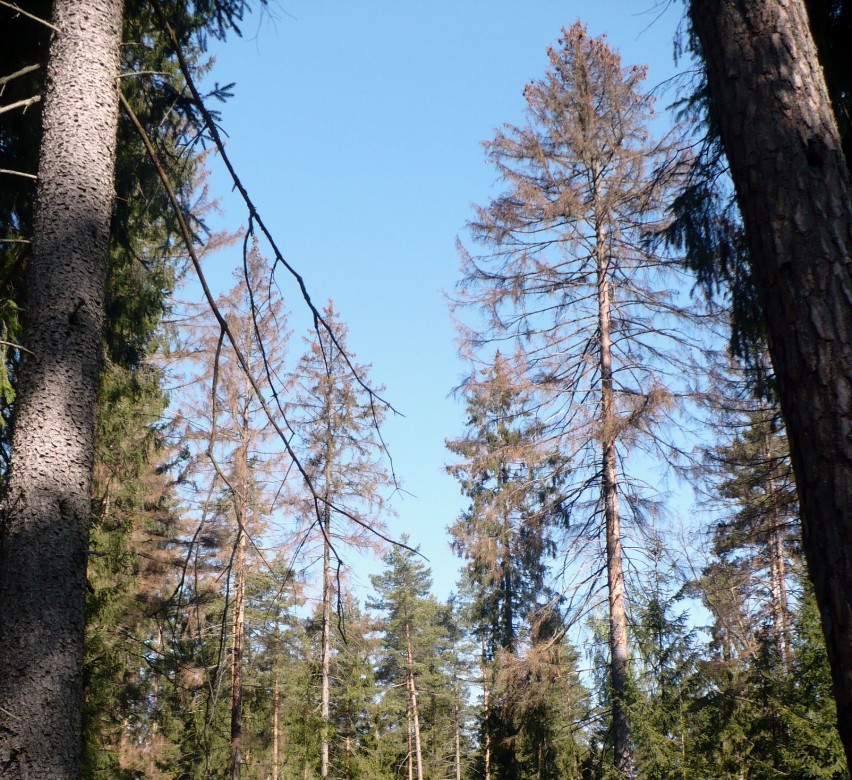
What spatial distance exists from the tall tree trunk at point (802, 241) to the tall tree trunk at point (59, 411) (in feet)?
7.75

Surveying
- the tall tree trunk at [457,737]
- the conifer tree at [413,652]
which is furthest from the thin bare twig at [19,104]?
the tall tree trunk at [457,737]

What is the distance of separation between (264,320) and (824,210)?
50.4ft

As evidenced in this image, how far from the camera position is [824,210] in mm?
2570

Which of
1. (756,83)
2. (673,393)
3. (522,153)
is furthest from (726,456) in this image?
(756,83)

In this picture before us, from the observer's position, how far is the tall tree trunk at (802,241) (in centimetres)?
227

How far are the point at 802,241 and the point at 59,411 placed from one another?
258cm

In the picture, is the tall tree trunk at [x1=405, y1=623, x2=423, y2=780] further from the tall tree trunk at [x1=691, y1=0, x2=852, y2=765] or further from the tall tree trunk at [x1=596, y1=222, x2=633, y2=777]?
the tall tree trunk at [x1=691, y1=0, x2=852, y2=765]

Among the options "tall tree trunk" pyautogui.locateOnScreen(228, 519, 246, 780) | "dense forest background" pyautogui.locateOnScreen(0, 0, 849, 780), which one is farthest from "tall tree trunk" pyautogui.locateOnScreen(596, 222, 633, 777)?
"tall tree trunk" pyautogui.locateOnScreen(228, 519, 246, 780)

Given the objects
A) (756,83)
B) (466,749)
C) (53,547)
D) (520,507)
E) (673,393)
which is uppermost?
(673,393)

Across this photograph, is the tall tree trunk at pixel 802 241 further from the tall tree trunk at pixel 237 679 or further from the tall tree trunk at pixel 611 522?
the tall tree trunk at pixel 237 679

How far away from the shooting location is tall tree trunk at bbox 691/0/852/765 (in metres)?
2.27

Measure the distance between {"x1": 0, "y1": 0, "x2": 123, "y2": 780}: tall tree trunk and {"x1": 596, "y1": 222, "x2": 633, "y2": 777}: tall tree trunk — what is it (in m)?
8.61

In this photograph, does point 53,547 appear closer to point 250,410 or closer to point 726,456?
point 726,456

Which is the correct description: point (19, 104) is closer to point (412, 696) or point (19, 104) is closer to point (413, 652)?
point (413, 652)
